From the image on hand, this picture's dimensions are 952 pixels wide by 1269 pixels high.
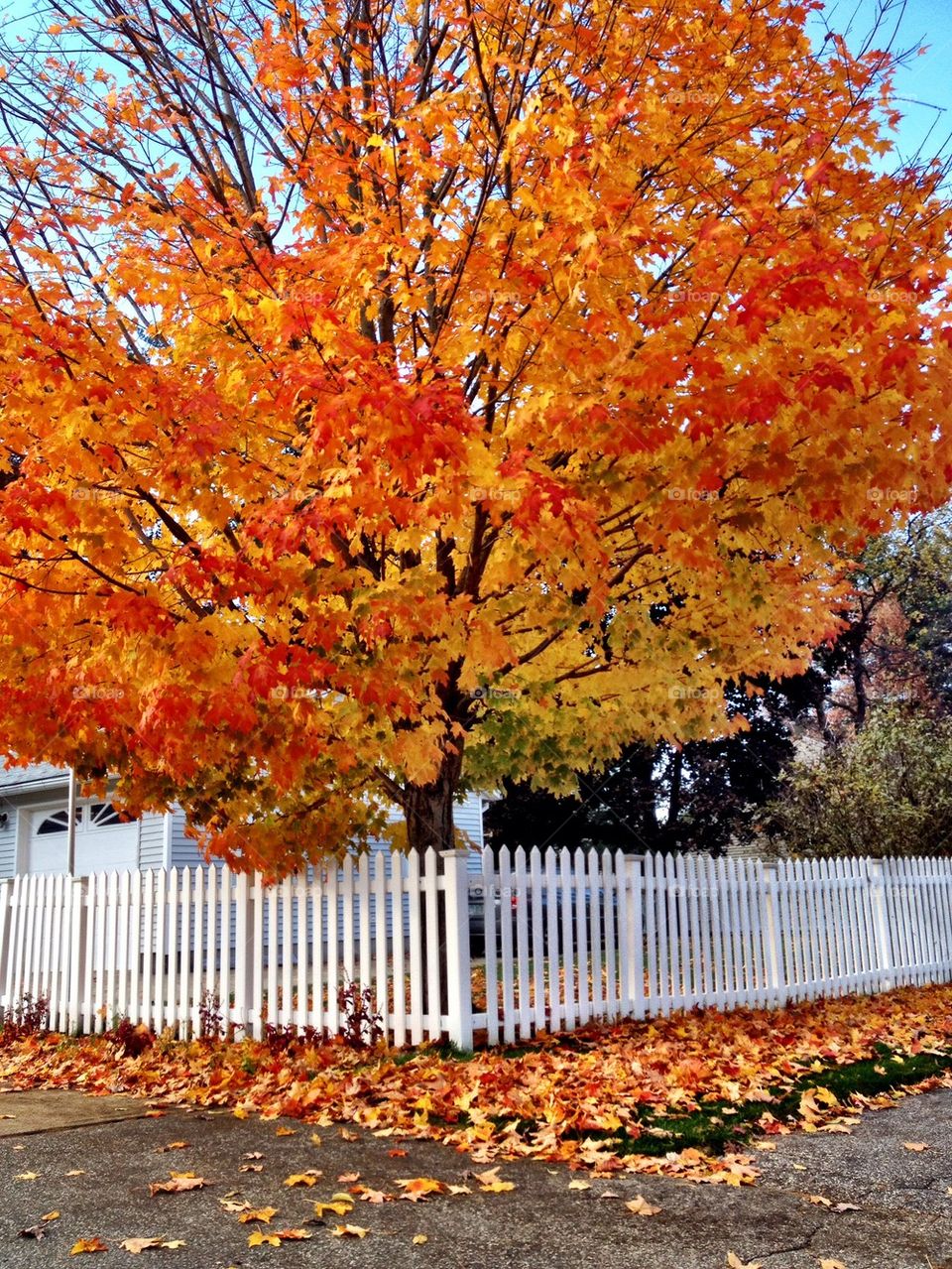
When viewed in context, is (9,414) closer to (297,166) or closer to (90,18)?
(297,166)

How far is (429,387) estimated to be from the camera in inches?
229

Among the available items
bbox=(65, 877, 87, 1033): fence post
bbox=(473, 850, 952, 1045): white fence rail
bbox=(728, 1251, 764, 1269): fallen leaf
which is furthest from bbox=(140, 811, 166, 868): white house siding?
bbox=(728, 1251, 764, 1269): fallen leaf

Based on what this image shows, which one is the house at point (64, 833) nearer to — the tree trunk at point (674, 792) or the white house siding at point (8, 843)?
the white house siding at point (8, 843)

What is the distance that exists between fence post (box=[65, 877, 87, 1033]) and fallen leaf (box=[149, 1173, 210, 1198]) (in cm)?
646

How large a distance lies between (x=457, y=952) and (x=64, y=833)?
46.6 ft

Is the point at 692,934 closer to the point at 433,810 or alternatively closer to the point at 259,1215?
the point at 433,810

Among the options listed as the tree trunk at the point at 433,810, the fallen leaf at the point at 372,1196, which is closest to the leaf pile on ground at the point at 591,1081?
the fallen leaf at the point at 372,1196

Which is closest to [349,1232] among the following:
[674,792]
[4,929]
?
[4,929]

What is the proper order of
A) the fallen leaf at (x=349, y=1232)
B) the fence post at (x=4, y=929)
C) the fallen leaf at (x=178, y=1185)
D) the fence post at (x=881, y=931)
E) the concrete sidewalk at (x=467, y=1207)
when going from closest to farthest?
1. the concrete sidewalk at (x=467, y=1207)
2. the fallen leaf at (x=349, y=1232)
3. the fallen leaf at (x=178, y=1185)
4. the fence post at (x=4, y=929)
5. the fence post at (x=881, y=931)

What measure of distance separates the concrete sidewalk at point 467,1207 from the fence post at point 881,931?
666 centimetres

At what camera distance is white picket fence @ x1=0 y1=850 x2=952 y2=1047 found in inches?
334

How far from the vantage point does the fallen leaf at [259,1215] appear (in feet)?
15.3

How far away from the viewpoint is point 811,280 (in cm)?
576

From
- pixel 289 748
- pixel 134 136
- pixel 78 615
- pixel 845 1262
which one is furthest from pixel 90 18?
pixel 845 1262
